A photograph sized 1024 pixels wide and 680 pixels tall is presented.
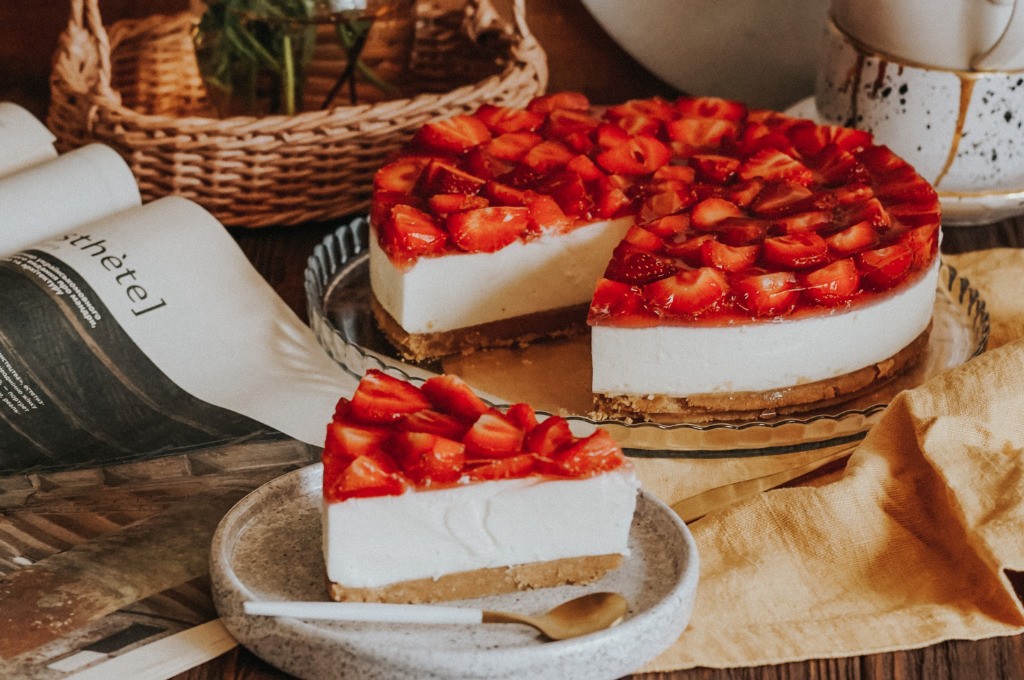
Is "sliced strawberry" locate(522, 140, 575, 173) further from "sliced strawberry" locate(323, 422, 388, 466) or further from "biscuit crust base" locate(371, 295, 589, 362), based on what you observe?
"sliced strawberry" locate(323, 422, 388, 466)

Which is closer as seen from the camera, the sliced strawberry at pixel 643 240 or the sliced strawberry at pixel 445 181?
the sliced strawberry at pixel 643 240

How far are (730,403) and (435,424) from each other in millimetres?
573

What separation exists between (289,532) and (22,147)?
1.03 meters

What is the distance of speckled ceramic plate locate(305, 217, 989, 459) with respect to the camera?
1.43 meters

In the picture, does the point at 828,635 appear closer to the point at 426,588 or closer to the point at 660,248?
the point at 426,588

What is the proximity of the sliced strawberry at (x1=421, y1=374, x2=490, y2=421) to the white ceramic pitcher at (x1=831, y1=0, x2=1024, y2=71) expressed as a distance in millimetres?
1151

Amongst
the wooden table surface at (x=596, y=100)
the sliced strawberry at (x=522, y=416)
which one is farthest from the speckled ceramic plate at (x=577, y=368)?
the sliced strawberry at (x=522, y=416)

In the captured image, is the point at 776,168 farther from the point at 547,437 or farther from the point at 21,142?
the point at 21,142

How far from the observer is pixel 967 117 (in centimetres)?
197

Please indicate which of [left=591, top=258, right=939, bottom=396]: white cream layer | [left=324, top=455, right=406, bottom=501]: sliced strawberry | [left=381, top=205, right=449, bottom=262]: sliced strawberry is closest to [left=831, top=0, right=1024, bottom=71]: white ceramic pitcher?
[left=591, top=258, right=939, bottom=396]: white cream layer

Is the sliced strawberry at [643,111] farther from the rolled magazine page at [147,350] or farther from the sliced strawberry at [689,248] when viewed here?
the rolled magazine page at [147,350]

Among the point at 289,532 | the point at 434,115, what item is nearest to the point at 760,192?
the point at 434,115

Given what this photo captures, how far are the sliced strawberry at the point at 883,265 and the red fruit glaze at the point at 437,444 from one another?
1.92 ft

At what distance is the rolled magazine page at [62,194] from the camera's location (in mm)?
1751
